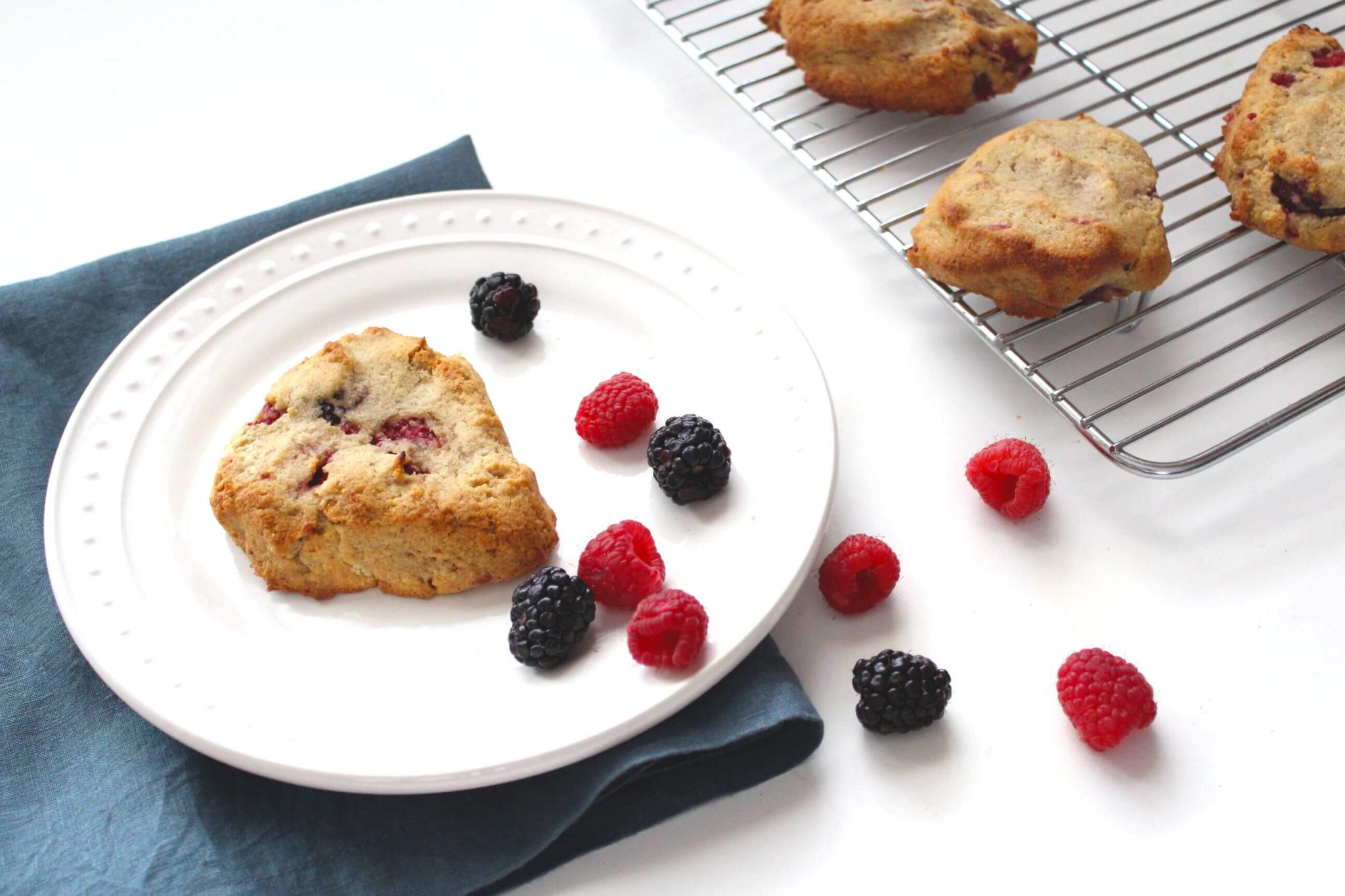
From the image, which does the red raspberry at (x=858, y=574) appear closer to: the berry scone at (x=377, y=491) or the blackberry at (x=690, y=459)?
the blackberry at (x=690, y=459)

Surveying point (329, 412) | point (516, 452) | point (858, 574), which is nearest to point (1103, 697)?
point (858, 574)

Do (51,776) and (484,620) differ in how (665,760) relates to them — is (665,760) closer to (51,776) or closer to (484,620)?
(484,620)

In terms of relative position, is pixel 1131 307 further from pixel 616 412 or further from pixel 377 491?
pixel 377 491

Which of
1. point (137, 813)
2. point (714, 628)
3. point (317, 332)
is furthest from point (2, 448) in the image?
point (714, 628)

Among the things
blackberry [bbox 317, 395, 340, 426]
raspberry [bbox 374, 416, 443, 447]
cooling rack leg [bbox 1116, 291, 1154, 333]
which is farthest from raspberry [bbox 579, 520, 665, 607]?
cooling rack leg [bbox 1116, 291, 1154, 333]

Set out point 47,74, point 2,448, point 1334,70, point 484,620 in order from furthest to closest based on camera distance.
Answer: point 47,74 < point 1334,70 < point 2,448 < point 484,620

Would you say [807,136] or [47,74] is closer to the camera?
[807,136]
